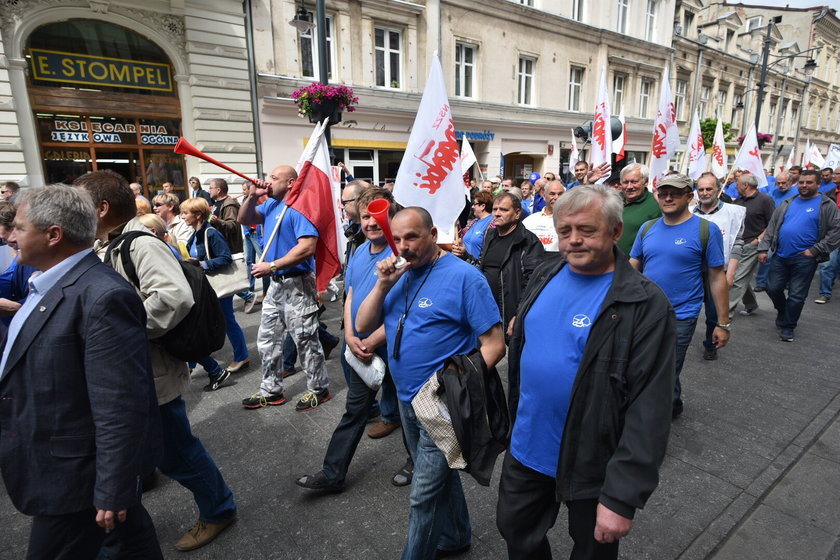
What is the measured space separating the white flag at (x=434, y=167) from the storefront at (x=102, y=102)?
35.1ft

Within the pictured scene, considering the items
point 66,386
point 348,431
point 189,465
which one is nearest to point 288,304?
point 348,431

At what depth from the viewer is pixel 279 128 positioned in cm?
1402

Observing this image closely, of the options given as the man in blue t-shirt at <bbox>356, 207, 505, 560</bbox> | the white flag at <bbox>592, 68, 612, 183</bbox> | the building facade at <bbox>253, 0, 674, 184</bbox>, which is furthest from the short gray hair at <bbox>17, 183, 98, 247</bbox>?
the building facade at <bbox>253, 0, 674, 184</bbox>

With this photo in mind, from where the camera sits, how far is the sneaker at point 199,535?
2602 mm

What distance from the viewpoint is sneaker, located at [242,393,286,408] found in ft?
13.8

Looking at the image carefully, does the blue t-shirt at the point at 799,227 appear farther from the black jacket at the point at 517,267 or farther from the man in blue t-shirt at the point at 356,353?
the man in blue t-shirt at the point at 356,353

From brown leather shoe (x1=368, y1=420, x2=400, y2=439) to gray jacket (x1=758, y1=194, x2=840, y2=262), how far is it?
548cm

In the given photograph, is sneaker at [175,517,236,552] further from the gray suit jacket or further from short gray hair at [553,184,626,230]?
short gray hair at [553,184,626,230]

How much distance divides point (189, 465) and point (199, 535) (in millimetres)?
464

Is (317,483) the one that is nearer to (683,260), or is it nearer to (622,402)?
(622,402)

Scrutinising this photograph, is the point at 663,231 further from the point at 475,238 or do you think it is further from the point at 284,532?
the point at 284,532

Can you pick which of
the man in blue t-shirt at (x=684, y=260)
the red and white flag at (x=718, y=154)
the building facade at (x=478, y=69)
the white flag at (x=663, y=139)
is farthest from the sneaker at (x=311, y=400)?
the building facade at (x=478, y=69)

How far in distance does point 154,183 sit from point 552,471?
44.0 feet

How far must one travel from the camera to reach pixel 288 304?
4.14 m
